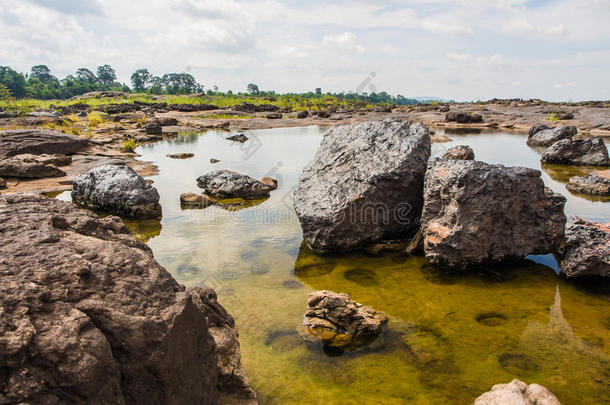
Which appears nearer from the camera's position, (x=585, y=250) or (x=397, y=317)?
(x=397, y=317)

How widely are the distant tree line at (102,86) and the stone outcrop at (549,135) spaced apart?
57018mm

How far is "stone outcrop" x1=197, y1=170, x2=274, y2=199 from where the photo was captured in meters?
10.3

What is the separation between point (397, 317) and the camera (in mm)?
4891

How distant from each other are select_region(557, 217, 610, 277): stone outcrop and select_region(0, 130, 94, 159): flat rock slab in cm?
1631

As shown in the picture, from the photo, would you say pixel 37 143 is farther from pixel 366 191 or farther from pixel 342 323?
pixel 342 323

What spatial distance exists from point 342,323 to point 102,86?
115m

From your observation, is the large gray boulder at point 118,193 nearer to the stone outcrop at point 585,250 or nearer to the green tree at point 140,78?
the stone outcrop at point 585,250

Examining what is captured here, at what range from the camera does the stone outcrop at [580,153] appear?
48.2ft

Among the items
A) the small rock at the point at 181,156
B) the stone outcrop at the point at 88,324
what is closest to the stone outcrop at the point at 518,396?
the stone outcrop at the point at 88,324

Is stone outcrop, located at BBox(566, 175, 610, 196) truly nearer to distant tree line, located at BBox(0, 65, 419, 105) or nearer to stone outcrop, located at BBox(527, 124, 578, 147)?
stone outcrop, located at BBox(527, 124, 578, 147)

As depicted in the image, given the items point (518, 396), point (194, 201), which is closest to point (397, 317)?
point (518, 396)

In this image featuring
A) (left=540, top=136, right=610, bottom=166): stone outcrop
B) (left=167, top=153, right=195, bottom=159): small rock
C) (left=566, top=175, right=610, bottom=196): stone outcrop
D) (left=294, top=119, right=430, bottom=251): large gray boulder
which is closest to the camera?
(left=294, top=119, right=430, bottom=251): large gray boulder

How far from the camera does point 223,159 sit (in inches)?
637

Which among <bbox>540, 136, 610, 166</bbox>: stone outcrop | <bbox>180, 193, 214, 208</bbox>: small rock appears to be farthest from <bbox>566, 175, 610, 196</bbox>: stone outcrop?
<bbox>180, 193, 214, 208</bbox>: small rock
